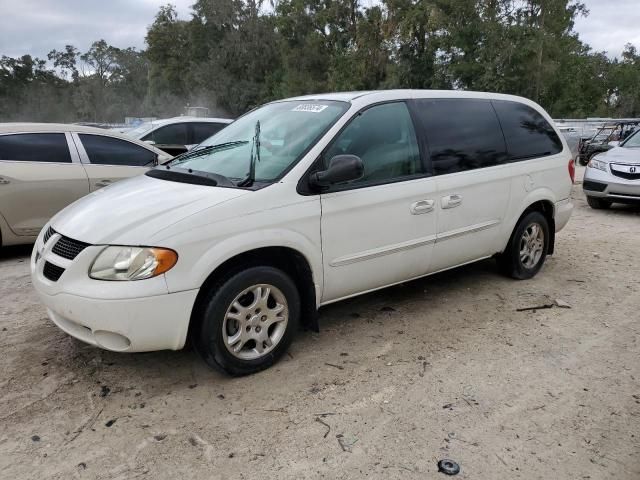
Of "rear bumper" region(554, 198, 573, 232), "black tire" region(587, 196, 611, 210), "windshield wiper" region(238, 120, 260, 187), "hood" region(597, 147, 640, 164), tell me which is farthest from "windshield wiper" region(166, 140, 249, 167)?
"black tire" region(587, 196, 611, 210)

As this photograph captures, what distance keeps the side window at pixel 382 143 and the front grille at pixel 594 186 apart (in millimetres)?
6360

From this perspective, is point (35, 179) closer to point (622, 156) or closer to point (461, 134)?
point (461, 134)

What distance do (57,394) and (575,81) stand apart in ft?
156

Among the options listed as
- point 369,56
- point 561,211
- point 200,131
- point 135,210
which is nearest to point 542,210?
point 561,211

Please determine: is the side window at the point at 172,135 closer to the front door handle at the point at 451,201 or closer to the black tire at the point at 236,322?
the front door handle at the point at 451,201

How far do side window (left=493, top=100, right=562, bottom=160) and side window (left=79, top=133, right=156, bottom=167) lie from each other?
436cm

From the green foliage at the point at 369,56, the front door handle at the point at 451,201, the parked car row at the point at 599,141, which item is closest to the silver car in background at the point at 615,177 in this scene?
the front door handle at the point at 451,201

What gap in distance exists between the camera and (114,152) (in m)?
6.60

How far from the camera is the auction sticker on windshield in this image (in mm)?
3896

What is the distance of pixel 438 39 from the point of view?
33.8m

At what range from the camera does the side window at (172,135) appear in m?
9.43

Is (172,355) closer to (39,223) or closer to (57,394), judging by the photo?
(57,394)

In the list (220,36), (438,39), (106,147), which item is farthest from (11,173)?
(220,36)

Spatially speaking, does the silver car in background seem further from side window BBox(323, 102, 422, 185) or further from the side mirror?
the side mirror
